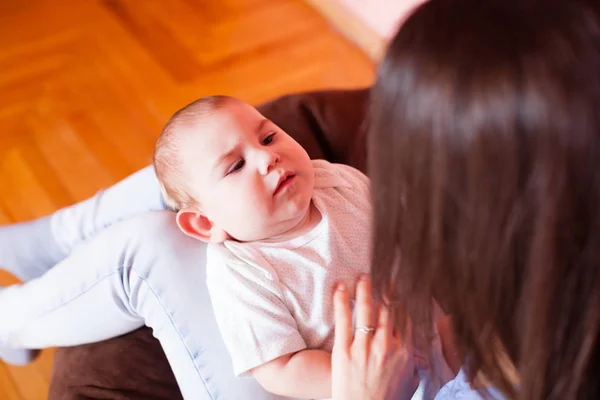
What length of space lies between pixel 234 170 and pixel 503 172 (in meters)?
0.50

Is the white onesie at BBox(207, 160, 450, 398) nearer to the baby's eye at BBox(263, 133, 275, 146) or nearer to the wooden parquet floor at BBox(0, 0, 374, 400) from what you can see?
the baby's eye at BBox(263, 133, 275, 146)

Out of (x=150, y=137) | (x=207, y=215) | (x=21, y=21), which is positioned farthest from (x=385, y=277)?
(x=21, y=21)

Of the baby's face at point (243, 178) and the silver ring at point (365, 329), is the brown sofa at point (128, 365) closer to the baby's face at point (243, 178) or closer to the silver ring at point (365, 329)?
the baby's face at point (243, 178)

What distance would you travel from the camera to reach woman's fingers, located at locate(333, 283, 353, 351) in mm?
795

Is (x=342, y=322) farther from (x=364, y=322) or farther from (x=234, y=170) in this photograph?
(x=234, y=170)

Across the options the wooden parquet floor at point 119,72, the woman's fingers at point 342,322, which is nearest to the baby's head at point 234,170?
the woman's fingers at point 342,322

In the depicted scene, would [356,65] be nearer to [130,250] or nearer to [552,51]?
[130,250]

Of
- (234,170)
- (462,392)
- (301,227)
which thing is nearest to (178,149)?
(234,170)

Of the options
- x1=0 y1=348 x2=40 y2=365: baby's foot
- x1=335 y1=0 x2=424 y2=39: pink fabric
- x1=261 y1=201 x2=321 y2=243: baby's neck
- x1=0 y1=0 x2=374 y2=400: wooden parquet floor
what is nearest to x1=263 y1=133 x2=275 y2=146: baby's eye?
x1=261 y1=201 x2=321 y2=243: baby's neck

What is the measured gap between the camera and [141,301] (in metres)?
1.00

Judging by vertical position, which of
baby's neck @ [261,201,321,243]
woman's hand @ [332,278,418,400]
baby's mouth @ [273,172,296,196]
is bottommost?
woman's hand @ [332,278,418,400]

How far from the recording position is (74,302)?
3.43 feet

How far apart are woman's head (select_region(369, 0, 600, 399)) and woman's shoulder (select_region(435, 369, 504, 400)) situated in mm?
89

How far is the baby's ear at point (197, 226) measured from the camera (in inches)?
37.4
